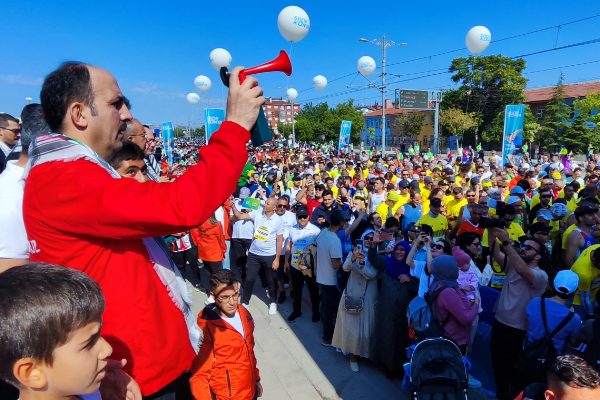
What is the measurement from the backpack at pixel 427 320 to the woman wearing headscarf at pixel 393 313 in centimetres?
50

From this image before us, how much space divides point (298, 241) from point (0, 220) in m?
4.29

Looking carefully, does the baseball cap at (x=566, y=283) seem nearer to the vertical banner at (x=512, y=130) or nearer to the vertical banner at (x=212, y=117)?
the vertical banner at (x=212, y=117)

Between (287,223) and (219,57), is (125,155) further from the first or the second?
(219,57)

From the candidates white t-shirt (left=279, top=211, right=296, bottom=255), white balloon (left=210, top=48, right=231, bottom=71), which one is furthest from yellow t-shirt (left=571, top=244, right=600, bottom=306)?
white balloon (left=210, top=48, right=231, bottom=71)

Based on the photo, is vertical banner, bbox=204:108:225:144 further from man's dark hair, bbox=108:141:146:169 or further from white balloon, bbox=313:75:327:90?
man's dark hair, bbox=108:141:146:169

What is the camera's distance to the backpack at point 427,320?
3.27m

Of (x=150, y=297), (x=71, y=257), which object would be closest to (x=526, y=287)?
(x=150, y=297)

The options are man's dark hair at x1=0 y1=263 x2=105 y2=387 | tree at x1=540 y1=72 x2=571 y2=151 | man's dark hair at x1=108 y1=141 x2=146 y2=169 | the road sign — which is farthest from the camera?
tree at x1=540 y1=72 x2=571 y2=151

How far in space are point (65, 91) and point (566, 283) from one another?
355 cm

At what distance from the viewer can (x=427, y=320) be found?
3.29 meters

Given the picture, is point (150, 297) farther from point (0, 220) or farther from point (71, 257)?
point (0, 220)

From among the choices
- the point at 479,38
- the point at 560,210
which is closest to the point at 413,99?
the point at 479,38

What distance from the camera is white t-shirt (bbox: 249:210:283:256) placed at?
565 cm

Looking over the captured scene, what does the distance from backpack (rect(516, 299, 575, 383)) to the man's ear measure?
3.32 metres
